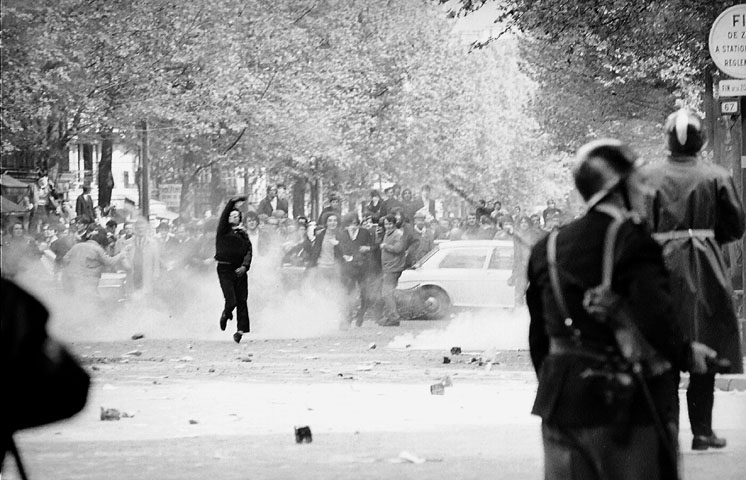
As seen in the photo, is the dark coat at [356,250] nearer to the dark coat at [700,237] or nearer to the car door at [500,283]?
the car door at [500,283]

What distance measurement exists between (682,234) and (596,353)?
3200 millimetres

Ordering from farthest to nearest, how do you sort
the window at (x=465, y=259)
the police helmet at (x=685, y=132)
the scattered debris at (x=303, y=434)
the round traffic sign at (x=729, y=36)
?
the window at (x=465, y=259)
the round traffic sign at (x=729, y=36)
the scattered debris at (x=303, y=434)
the police helmet at (x=685, y=132)

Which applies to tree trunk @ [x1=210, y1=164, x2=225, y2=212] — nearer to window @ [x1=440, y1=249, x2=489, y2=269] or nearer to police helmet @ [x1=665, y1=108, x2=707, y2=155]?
window @ [x1=440, y1=249, x2=489, y2=269]

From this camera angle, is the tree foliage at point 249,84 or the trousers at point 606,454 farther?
the tree foliage at point 249,84

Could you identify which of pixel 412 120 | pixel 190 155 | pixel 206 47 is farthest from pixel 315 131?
pixel 412 120

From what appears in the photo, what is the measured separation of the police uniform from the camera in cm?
466

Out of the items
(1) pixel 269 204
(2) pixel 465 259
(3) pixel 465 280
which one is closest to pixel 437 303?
(3) pixel 465 280

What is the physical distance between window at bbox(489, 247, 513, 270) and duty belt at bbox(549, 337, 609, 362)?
21.2 metres

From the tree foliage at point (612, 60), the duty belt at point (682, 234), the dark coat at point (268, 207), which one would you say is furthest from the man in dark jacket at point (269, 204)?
the duty belt at point (682, 234)

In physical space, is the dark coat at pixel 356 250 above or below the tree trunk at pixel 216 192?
below

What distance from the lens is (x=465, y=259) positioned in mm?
26062

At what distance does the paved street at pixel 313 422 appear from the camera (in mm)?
8258

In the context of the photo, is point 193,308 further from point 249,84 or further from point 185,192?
point 185,192

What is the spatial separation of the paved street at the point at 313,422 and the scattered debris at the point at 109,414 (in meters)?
0.09
